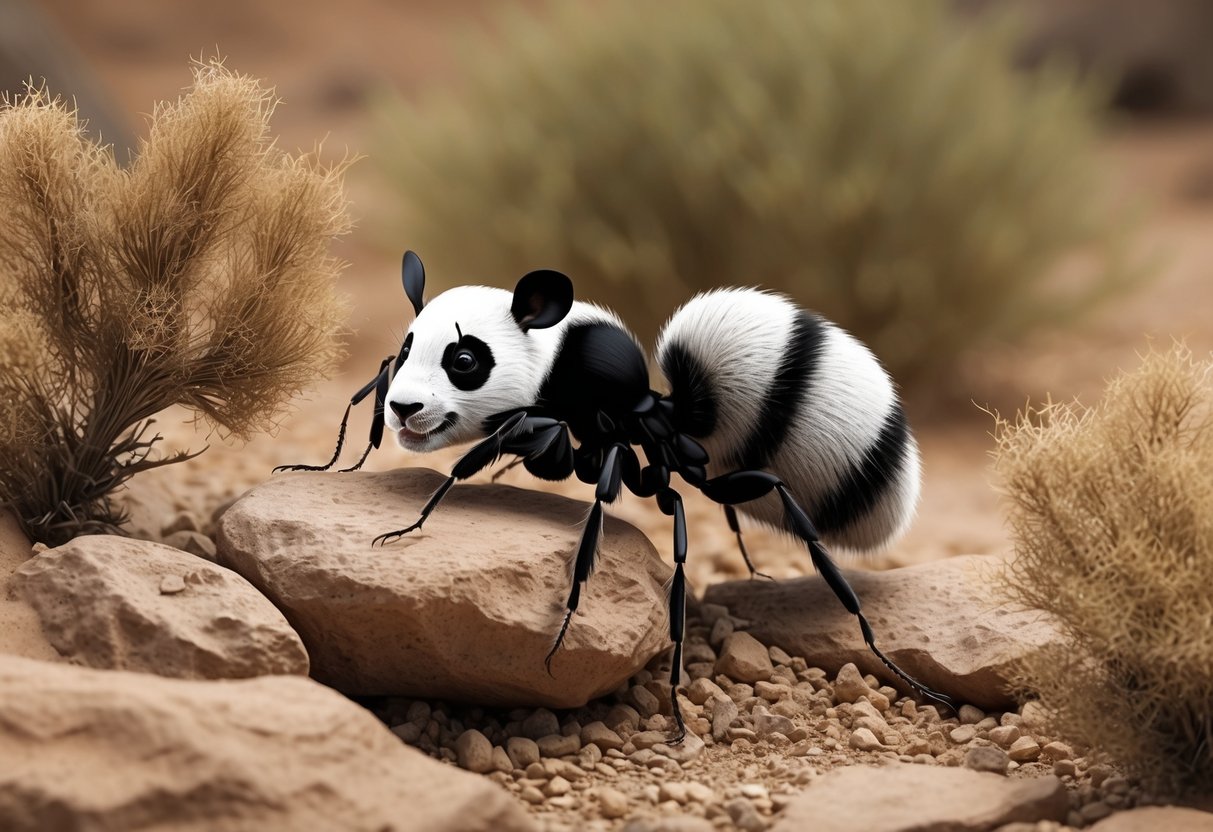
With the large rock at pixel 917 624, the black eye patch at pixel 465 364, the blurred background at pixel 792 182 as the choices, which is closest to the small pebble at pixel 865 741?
the large rock at pixel 917 624

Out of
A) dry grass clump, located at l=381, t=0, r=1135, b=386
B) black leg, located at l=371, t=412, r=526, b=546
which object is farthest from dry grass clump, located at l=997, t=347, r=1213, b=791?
dry grass clump, located at l=381, t=0, r=1135, b=386

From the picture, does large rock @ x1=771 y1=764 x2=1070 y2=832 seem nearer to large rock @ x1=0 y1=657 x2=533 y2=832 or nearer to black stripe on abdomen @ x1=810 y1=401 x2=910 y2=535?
large rock @ x1=0 y1=657 x2=533 y2=832

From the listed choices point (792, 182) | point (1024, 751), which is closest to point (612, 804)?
point (1024, 751)

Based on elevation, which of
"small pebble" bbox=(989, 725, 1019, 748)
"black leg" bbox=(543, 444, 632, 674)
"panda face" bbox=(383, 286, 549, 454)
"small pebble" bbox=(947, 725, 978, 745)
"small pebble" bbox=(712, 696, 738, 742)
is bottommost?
"small pebble" bbox=(712, 696, 738, 742)

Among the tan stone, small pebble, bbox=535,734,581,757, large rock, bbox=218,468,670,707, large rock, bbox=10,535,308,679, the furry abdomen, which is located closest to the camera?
the tan stone

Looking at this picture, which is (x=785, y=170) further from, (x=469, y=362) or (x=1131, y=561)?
(x=1131, y=561)

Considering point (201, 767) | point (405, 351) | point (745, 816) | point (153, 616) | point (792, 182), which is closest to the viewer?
point (201, 767)
